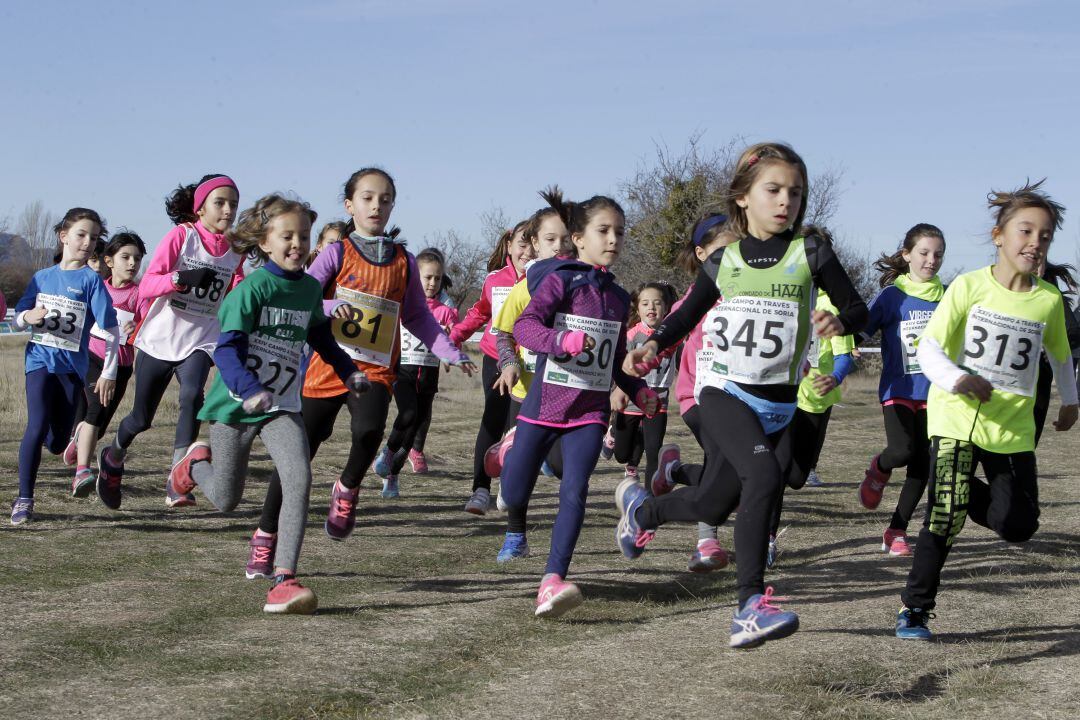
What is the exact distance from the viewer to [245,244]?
621 centimetres

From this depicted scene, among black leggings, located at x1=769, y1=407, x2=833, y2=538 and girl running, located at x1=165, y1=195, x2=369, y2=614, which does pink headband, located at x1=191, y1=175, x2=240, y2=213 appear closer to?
girl running, located at x1=165, y1=195, x2=369, y2=614

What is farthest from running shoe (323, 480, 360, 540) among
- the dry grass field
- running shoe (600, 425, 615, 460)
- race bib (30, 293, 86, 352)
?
running shoe (600, 425, 615, 460)

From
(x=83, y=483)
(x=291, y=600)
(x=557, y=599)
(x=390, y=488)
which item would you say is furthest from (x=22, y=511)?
(x=557, y=599)

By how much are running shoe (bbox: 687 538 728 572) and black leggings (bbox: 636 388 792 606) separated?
107 cm

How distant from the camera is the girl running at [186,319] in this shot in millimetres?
8008

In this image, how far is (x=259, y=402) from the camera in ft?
17.7

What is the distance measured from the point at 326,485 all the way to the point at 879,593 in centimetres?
547

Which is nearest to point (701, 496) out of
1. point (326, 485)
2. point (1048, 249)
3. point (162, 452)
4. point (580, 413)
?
point (580, 413)

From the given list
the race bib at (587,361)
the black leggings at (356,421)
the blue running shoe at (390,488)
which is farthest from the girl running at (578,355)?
the blue running shoe at (390,488)

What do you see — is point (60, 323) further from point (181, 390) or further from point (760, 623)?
point (760, 623)

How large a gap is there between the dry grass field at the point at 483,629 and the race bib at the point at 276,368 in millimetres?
928

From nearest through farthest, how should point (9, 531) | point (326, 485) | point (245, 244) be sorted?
1. point (245, 244)
2. point (9, 531)
3. point (326, 485)

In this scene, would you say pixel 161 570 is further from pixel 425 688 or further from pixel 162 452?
pixel 162 452

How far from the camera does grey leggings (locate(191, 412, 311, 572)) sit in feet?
18.3
